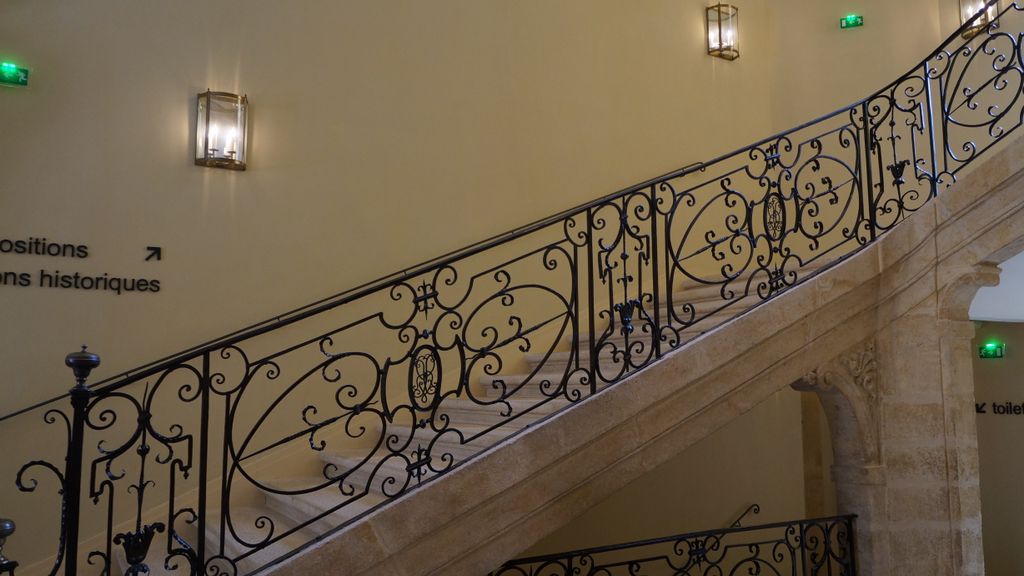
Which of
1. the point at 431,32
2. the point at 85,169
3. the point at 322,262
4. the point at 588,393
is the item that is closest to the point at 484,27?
the point at 431,32

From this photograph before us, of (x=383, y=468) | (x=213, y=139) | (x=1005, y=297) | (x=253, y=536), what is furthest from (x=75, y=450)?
(x=1005, y=297)

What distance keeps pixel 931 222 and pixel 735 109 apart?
325 centimetres

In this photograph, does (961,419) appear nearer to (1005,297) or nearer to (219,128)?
(1005,297)

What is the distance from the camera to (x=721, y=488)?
22.7ft

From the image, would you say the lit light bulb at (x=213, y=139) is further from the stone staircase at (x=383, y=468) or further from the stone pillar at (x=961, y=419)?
the stone pillar at (x=961, y=419)

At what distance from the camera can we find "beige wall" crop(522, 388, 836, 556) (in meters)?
6.35

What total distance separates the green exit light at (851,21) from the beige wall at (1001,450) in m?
3.29

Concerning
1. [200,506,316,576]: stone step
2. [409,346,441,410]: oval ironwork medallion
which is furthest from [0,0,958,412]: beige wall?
[409,346,441,410]: oval ironwork medallion

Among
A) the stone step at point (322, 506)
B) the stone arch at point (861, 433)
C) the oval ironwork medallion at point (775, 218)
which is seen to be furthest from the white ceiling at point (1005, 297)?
the stone step at point (322, 506)

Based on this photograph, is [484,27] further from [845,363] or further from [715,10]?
[845,363]

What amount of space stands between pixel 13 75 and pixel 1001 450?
8.98 meters

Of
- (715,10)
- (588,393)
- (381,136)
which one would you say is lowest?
(588,393)

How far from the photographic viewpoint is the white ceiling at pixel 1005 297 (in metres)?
5.60

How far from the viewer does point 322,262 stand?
17.5ft
